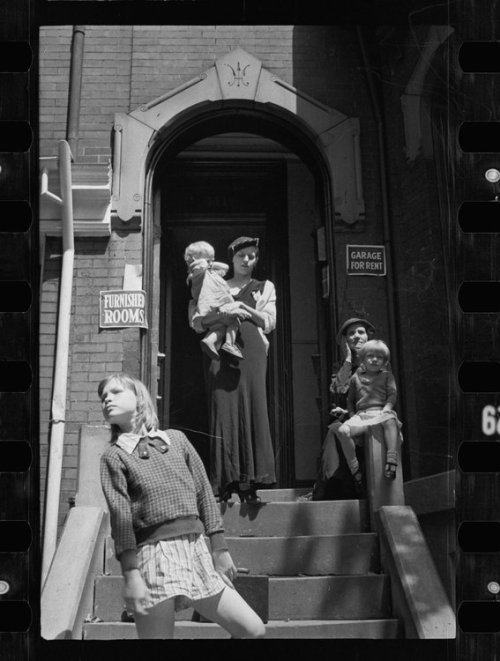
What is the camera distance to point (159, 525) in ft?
12.2

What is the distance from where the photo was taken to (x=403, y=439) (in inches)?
192

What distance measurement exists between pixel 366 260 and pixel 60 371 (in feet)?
7.20

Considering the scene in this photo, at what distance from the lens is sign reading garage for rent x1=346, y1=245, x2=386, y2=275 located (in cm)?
569

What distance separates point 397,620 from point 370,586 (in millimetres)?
259

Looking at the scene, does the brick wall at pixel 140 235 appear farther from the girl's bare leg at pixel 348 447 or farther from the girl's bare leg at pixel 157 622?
the girl's bare leg at pixel 157 622

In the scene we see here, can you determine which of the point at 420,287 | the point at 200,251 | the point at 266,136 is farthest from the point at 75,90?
the point at 420,287

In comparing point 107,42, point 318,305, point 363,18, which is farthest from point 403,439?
point 107,42

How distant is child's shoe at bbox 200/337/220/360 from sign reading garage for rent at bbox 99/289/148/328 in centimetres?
37

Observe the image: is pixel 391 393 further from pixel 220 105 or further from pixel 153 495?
pixel 220 105

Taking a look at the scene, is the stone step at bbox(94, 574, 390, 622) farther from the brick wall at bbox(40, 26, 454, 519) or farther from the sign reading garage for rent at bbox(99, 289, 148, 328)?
the sign reading garage for rent at bbox(99, 289, 148, 328)

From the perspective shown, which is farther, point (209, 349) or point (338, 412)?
point (338, 412)

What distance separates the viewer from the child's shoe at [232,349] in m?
5.30

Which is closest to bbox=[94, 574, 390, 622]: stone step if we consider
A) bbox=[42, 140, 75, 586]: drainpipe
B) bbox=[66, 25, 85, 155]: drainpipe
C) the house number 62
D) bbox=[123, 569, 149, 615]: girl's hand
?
bbox=[42, 140, 75, 586]: drainpipe
